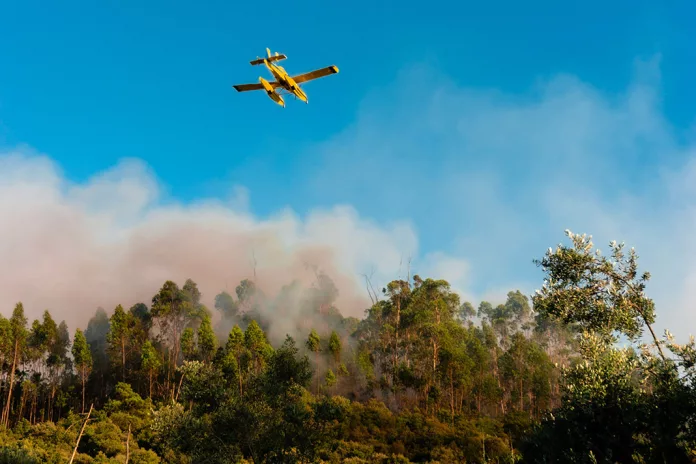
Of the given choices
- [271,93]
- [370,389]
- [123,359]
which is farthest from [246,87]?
[123,359]

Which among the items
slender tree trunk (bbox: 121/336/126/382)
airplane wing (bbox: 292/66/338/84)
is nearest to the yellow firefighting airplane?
airplane wing (bbox: 292/66/338/84)

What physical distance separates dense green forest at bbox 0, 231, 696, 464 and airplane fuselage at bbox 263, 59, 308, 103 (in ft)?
51.6

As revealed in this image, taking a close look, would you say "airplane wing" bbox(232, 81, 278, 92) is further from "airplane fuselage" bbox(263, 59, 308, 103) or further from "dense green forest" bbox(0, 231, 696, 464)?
"dense green forest" bbox(0, 231, 696, 464)

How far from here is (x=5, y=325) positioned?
7262 centimetres

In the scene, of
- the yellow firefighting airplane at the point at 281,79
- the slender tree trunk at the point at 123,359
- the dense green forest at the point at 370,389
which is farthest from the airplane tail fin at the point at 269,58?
the slender tree trunk at the point at 123,359

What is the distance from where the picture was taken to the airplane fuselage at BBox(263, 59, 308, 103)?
25234 mm

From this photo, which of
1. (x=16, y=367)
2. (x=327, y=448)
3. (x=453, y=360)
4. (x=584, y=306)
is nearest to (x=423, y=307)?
(x=453, y=360)

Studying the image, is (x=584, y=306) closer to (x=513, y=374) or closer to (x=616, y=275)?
(x=616, y=275)

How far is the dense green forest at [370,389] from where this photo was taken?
16688 mm

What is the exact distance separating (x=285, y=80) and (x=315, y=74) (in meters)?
1.83

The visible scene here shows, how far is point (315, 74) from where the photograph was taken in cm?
2523

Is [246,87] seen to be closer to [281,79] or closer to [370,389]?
[281,79]

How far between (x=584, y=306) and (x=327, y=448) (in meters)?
18.1

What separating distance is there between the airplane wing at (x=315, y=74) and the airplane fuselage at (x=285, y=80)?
1.10 ft
